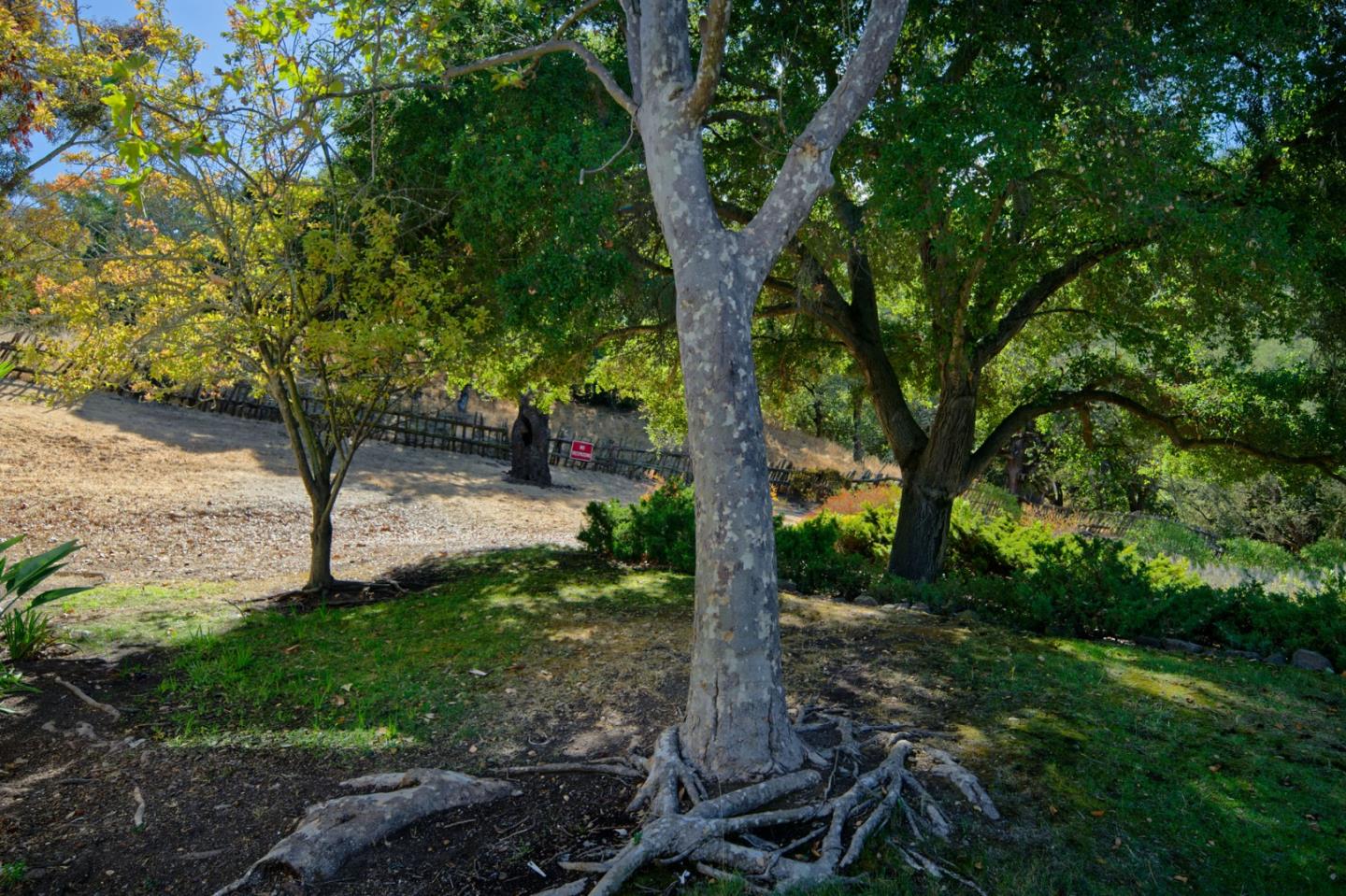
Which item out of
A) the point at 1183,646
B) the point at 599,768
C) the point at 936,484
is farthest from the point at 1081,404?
the point at 599,768

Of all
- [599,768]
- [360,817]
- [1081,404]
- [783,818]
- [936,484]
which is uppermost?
[1081,404]

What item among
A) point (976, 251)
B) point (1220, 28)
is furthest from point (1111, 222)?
point (1220, 28)

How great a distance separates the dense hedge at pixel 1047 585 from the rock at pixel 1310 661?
93 mm

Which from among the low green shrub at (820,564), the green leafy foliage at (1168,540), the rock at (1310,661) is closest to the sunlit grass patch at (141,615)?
the low green shrub at (820,564)

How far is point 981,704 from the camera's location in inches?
231

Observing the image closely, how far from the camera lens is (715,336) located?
4.56 metres

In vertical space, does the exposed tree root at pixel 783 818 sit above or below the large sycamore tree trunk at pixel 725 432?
below

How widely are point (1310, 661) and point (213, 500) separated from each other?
15402 millimetres

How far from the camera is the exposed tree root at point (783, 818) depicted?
12.1ft

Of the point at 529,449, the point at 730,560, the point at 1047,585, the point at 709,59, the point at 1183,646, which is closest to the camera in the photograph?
the point at 730,560

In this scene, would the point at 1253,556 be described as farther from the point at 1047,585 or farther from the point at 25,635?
the point at 25,635

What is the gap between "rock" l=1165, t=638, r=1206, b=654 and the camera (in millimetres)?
8070

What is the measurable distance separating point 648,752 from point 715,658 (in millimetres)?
1063

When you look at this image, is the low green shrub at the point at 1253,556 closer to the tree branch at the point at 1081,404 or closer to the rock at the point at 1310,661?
the tree branch at the point at 1081,404
